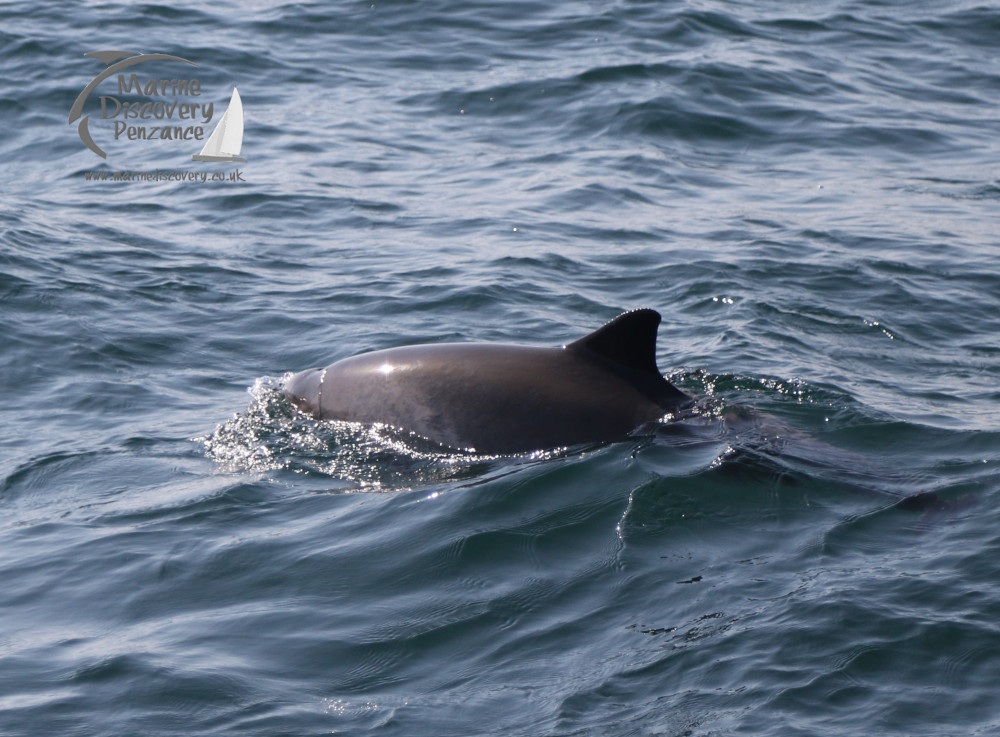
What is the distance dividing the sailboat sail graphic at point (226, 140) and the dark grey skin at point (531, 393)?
32.4 feet

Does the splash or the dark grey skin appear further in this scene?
the splash

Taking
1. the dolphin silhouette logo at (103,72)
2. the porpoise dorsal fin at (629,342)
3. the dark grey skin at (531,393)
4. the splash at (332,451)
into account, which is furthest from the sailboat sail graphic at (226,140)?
the porpoise dorsal fin at (629,342)

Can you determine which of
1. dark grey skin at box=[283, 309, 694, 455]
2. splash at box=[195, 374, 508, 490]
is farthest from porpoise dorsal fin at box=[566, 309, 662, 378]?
splash at box=[195, 374, 508, 490]

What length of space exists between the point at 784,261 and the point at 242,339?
217 inches

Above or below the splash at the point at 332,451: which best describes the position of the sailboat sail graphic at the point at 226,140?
above

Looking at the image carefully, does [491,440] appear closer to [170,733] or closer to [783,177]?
[170,733]

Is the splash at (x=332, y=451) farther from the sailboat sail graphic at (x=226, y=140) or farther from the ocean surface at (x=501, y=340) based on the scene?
the sailboat sail graphic at (x=226, y=140)

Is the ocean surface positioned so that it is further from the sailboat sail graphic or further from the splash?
the sailboat sail graphic

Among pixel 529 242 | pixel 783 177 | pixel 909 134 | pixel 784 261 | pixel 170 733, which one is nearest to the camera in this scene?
pixel 170 733

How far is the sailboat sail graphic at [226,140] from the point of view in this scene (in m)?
17.8

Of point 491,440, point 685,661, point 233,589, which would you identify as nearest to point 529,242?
point 491,440

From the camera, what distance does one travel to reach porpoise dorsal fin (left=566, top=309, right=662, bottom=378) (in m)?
7.97

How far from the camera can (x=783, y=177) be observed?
16375 mm

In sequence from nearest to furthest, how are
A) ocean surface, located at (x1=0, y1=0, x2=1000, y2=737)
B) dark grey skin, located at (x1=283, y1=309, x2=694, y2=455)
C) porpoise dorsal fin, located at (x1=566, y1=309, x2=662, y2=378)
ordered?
ocean surface, located at (x1=0, y1=0, x2=1000, y2=737) < porpoise dorsal fin, located at (x1=566, y1=309, x2=662, y2=378) < dark grey skin, located at (x1=283, y1=309, x2=694, y2=455)
